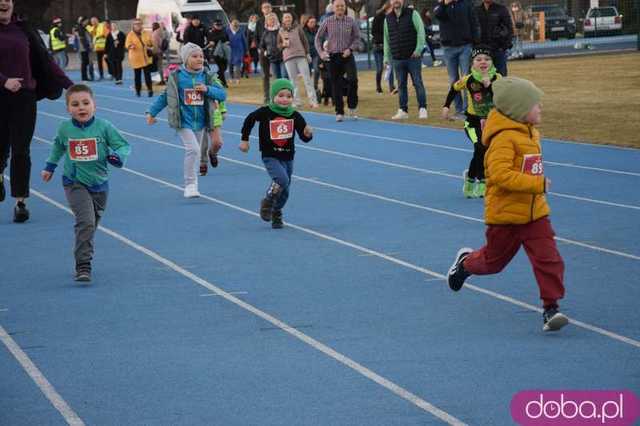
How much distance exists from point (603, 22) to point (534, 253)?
165ft

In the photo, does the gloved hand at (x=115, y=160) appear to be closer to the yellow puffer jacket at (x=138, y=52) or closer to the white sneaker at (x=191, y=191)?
the white sneaker at (x=191, y=191)

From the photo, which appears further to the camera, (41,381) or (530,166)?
(530,166)

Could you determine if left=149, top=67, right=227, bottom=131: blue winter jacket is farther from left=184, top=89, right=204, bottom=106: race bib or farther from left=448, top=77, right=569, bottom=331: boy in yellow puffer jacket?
left=448, top=77, right=569, bottom=331: boy in yellow puffer jacket

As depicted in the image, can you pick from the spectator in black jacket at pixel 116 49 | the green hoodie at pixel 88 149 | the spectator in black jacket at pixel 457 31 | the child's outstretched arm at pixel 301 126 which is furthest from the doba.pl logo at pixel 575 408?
the spectator in black jacket at pixel 116 49

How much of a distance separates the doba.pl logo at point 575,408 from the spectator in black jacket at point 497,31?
1615cm

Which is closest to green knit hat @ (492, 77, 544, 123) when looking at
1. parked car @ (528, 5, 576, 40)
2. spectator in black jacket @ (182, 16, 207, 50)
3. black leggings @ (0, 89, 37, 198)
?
black leggings @ (0, 89, 37, 198)

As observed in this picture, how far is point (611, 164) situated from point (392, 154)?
11.3 ft

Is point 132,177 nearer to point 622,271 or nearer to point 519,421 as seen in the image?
point 622,271

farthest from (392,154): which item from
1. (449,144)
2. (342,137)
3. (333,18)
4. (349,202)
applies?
(333,18)

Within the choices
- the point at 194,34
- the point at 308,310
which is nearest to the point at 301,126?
the point at 308,310

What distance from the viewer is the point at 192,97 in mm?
15125

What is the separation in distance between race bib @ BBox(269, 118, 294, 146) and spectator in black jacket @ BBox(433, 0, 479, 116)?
10106 mm

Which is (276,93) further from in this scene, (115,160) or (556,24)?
(556,24)

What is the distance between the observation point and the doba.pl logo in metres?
6.22
